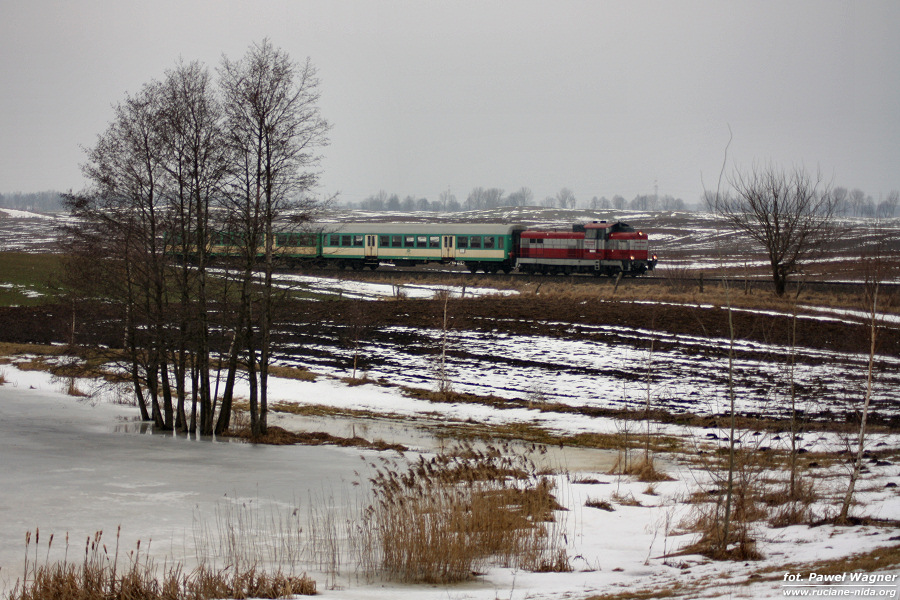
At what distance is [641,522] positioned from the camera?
37.3 ft

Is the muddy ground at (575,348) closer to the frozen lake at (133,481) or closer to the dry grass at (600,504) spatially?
the frozen lake at (133,481)

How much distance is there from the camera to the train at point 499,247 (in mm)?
57188

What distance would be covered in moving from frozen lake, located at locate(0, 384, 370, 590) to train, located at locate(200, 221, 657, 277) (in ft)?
114

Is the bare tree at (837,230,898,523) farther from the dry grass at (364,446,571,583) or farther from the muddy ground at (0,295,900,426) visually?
the muddy ground at (0,295,900,426)

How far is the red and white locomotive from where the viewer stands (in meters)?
56.9

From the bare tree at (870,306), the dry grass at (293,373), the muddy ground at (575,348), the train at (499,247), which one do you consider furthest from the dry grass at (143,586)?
the train at (499,247)

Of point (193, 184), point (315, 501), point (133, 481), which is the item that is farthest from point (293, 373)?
point (315, 501)

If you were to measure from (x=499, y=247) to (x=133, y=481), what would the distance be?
47062 millimetres

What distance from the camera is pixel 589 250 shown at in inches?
2267

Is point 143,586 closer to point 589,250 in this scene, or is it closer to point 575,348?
point 575,348

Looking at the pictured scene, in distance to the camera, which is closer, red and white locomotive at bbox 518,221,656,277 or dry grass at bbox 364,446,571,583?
dry grass at bbox 364,446,571,583

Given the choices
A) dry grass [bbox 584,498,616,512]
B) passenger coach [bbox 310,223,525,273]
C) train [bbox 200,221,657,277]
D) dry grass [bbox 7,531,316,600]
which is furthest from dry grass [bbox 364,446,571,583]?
passenger coach [bbox 310,223,525,273]

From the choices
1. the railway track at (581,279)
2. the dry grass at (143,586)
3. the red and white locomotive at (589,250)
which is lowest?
the dry grass at (143,586)

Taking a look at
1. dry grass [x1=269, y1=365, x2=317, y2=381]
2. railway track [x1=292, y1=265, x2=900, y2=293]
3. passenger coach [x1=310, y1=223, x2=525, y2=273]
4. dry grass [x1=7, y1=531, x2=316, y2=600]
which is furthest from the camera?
passenger coach [x1=310, y1=223, x2=525, y2=273]
